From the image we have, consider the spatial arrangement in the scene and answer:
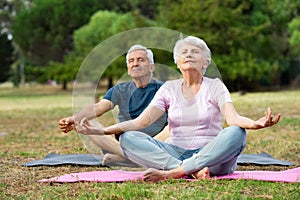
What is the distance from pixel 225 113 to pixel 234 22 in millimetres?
22351

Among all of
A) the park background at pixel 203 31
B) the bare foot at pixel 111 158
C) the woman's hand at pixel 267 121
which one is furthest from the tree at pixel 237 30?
the woman's hand at pixel 267 121

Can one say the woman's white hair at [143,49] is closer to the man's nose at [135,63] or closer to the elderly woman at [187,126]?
the man's nose at [135,63]

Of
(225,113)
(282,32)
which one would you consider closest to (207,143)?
(225,113)

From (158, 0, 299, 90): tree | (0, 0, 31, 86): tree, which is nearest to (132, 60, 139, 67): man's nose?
(158, 0, 299, 90): tree

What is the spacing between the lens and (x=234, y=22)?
2609 cm

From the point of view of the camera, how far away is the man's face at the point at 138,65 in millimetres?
4801

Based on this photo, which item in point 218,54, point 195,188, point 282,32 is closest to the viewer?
point 195,188

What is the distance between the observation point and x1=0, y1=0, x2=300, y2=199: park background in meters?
4.06

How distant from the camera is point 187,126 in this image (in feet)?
14.2

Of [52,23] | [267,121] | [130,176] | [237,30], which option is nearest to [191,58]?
[267,121]

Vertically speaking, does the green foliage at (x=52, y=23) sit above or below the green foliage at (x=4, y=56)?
above

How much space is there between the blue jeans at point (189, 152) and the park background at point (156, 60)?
0.52 ft

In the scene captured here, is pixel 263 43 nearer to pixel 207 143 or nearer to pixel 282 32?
pixel 282 32

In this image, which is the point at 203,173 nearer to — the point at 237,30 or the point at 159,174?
the point at 159,174
